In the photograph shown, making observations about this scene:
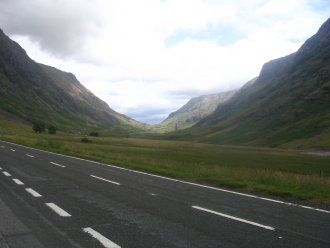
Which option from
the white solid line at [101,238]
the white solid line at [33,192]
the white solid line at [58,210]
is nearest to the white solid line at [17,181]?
the white solid line at [33,192]

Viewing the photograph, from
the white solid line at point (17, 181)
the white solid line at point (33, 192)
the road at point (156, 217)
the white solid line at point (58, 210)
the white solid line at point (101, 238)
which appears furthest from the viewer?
the white solid line at point (17, 181)

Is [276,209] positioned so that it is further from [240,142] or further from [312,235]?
[240,142]

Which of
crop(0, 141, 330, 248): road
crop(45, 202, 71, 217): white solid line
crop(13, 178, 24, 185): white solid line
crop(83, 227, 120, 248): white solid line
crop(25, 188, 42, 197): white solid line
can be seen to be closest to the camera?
crop(83, 227, 120, 248): white solid line

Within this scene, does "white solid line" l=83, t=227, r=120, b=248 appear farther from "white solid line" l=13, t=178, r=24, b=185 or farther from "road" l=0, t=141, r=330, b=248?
"white solid line" l=13, t=178, r=24, b=185

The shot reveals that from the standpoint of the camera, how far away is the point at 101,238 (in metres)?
8.87

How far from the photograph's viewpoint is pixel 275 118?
181 metres

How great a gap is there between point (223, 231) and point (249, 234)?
22.3 inches

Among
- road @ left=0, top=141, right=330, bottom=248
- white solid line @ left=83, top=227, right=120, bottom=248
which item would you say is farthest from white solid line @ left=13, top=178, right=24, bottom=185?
white solid line @ left=83, top=227, right=120, bottom=248

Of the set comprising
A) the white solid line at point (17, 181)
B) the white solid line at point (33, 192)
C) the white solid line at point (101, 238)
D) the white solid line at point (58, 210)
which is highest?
the white solid line at point (17, 181)

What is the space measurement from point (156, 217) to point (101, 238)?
230 centimetres

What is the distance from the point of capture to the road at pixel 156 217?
871cm

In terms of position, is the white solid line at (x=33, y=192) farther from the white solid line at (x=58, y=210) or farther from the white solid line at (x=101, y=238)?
the white solid line at (x=101, y=238)

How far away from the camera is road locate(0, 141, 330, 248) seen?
8.71m

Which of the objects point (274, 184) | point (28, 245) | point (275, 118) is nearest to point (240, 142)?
point (275, 118)
